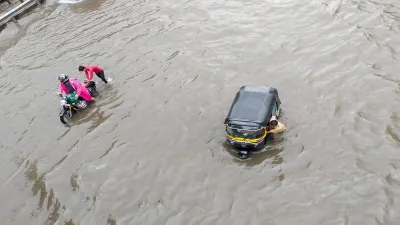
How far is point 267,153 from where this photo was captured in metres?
12.0

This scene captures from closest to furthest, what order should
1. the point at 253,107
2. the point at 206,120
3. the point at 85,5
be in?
the point at 253,107, the point at 206,120, the point at 85,5

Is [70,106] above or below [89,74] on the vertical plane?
below

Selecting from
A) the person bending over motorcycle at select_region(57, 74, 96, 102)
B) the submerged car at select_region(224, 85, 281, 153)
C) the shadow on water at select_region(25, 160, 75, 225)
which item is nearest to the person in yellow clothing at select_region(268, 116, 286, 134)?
the submerged car at select_region(224, 85, 281, 153)

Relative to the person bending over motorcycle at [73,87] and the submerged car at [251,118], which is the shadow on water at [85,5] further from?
the submerged car at [251,118]

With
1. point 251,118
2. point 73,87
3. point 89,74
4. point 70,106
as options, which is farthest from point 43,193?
point 251,118

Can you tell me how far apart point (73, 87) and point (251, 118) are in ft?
23.5

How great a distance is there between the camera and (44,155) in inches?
529

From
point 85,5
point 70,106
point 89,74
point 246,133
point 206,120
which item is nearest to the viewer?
→ point 246,133

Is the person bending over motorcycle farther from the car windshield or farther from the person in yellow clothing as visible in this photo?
the person in yellow clothing

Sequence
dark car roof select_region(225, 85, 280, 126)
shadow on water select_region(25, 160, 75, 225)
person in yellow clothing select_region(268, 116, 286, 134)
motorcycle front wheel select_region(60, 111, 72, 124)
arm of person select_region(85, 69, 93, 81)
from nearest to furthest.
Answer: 1. shadow on water select_region(25, 160, 75, 225)
2. dark car roof select_region(225, 85, 280, 126)
3. person in yellow clothing select_region(268, 116, 286, 134)
4. motorcycle front wheel select_region(60, 111, 72, 124)
5. arm of person select_region(85, 69, 93, 81)

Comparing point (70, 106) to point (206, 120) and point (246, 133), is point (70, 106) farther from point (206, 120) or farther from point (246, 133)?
point (246, 133)

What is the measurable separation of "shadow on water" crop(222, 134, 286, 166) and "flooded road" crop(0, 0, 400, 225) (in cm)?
5

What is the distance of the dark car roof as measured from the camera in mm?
11438

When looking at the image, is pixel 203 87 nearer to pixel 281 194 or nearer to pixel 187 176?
pixel 187 176
